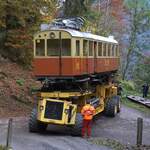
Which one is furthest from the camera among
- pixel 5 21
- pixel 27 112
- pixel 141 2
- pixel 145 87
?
A: pixel 141 2

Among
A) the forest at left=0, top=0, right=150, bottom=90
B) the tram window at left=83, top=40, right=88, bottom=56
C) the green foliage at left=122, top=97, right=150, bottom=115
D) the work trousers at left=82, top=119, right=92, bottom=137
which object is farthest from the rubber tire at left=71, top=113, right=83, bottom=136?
the green foliage at left=122, top=97, right=150, bottom=115

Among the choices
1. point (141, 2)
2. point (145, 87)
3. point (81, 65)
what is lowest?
point (145, 87)

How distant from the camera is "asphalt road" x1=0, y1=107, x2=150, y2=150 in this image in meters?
20.1

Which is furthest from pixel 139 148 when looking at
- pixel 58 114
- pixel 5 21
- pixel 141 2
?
pixel 141 2

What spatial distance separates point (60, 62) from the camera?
A: 2377 centimetres

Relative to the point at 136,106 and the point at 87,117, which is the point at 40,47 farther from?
the point at 136,106

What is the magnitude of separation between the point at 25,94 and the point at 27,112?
287 centimetres

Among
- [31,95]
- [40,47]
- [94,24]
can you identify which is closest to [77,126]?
[40,47]

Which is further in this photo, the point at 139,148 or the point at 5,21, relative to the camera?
the point at 5,21

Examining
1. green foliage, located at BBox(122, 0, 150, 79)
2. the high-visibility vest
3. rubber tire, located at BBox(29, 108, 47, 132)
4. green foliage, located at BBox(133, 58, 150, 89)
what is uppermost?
green foliage, located at BBox(122, 0, 150, 79)

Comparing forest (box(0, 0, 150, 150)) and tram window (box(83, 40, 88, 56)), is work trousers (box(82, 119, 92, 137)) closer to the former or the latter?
→ forest (box(0, 0, 150, 150))

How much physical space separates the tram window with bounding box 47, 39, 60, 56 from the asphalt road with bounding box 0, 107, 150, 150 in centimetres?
338

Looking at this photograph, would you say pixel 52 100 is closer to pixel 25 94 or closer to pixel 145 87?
pixel 25 94

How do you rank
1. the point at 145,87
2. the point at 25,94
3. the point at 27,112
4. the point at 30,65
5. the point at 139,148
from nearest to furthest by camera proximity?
1. the point at 139,148
2. the point at 27,112
3. the point at 25,94
4. the point at 30,65
5. the point at 145,87
